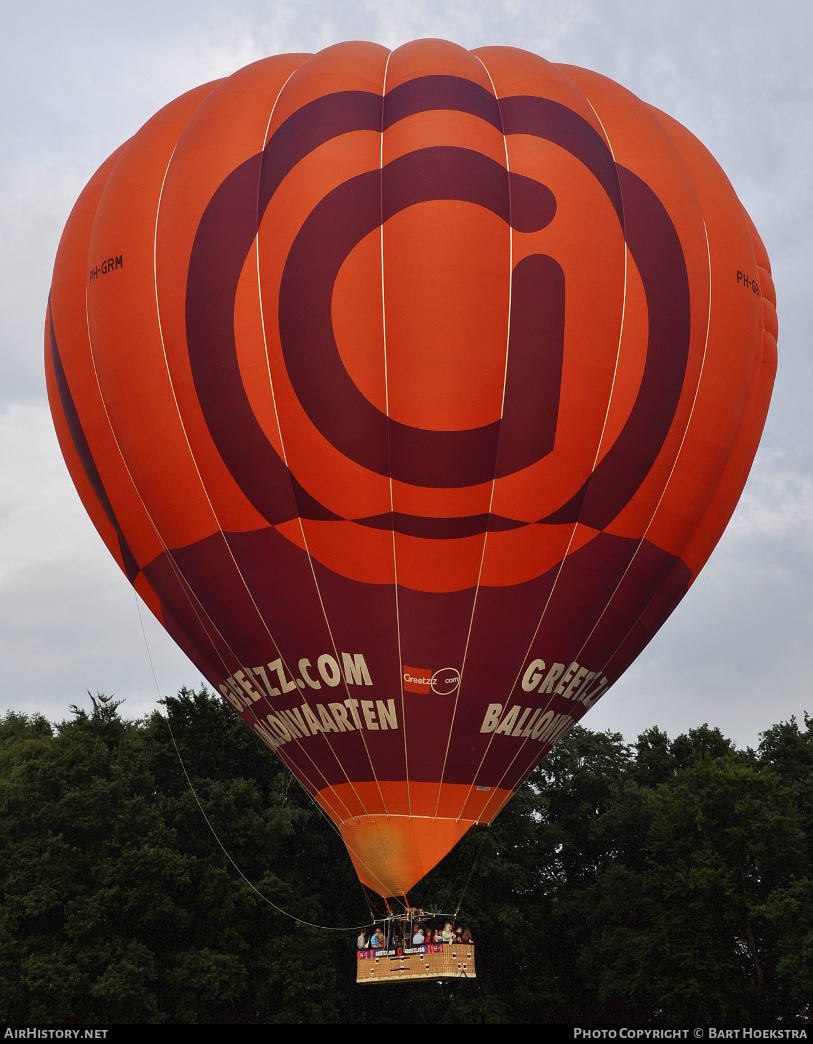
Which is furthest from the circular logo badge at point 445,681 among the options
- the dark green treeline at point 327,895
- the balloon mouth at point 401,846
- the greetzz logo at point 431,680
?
the dark green treeline at point 327,895

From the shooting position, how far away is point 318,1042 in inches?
696

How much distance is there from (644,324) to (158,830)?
1609 cm

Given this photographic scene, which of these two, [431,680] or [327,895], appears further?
[327,895]

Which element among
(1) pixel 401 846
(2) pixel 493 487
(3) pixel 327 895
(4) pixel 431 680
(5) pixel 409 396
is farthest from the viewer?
(3) pixel 327 895

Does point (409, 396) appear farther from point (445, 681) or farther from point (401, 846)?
point (401, 846)

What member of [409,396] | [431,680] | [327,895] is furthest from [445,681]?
[327,895]

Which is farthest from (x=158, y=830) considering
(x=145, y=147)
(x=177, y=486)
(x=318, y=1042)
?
(x=145, y=147)

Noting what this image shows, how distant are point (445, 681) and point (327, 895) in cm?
1610

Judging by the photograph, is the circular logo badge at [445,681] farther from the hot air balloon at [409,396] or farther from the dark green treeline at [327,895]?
the dark green treeline at [327,895]

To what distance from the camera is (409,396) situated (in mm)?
11273

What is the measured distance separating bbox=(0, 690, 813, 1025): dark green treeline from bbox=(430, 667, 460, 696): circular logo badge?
969 centimetres

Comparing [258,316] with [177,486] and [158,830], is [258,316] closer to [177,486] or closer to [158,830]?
[177,486]

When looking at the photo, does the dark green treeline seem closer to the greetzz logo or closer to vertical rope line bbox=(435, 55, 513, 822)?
vertical rope line bbox=(435, 55, 513, 822)

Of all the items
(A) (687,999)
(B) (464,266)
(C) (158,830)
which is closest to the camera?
(B) (464,266)
